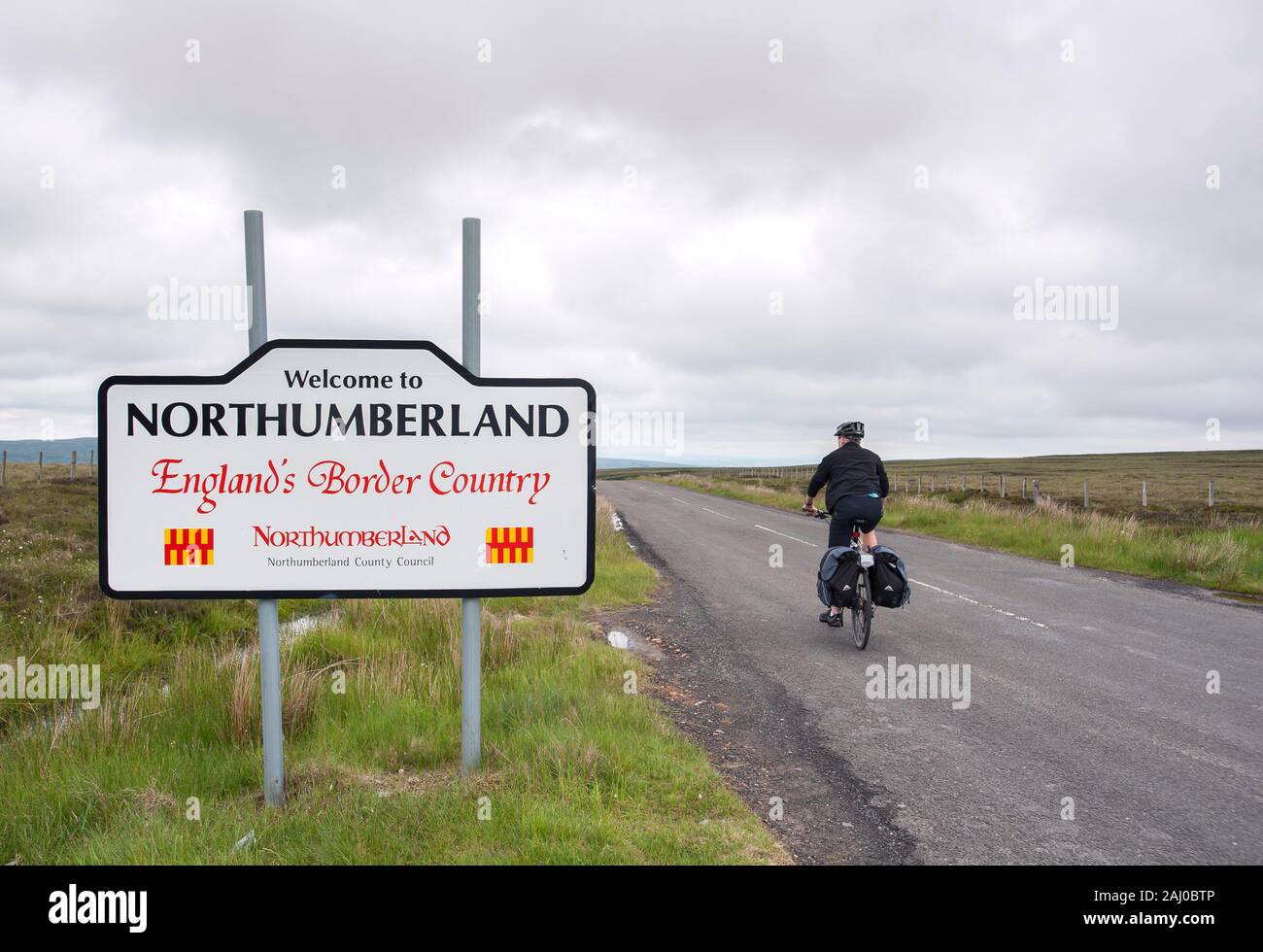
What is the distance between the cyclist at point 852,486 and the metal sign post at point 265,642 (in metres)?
5.46

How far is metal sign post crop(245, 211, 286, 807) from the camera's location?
13.2 feet

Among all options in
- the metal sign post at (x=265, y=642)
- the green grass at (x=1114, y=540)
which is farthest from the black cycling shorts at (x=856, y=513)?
the green grass at (x=1114, y=540)

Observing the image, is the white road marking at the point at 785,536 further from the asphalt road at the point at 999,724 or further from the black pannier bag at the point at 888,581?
the black pannier bag at the point at 888,581

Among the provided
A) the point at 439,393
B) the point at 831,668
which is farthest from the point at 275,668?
the point at 831,668

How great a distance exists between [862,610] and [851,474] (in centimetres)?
144

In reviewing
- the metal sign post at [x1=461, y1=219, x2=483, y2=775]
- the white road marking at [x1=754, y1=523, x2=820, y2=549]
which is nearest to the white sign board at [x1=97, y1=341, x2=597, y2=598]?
the metal sign post at [x1=461, y1=219, x2=483, y2=775]

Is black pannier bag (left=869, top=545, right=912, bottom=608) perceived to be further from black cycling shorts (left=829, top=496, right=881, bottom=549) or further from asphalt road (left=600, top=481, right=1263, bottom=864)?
asphalt road (left=600, top=481, right=1263, bottom=864)

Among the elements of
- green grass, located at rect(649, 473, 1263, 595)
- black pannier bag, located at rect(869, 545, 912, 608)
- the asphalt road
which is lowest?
the asphalt road

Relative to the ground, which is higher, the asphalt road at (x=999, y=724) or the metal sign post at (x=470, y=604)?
the metal sign post at (x=470, y=604)

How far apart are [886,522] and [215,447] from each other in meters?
22.1

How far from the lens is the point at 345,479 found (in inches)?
168

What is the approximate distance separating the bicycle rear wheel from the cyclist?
45 centimetres

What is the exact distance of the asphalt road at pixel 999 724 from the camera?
3.78 m
